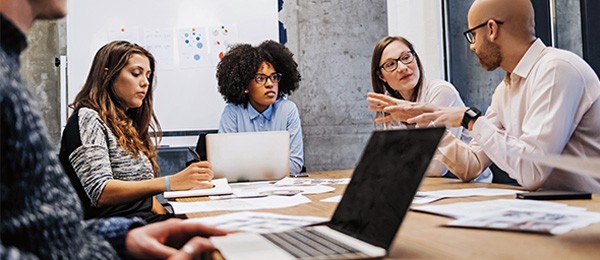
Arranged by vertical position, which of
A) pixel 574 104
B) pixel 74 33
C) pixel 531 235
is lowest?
pixel 531 235

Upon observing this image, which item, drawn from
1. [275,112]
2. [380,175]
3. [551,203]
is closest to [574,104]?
[551,203]

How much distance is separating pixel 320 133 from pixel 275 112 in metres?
0.73

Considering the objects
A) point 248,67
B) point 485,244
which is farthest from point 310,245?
point 248,67

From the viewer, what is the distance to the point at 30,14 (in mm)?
773

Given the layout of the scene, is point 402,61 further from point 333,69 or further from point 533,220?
point 533,220

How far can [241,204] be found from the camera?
165cm

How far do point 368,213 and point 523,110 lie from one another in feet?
4.79

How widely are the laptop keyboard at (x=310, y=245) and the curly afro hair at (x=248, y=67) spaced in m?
3.06

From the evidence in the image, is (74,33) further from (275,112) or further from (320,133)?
(320,133)

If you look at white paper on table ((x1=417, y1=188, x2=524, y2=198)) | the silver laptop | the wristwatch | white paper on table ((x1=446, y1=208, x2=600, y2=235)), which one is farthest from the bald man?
the silver laptop

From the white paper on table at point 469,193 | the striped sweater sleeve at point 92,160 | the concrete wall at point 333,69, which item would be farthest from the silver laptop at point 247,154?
the concrete wall at point 333,69

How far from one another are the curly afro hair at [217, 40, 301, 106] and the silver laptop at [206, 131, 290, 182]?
1.31 meters

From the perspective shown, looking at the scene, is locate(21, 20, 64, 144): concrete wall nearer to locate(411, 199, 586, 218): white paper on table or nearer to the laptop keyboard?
→ locate(411, 199, 586, 218): white paper on table

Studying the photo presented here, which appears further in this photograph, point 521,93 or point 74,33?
point 74,33
